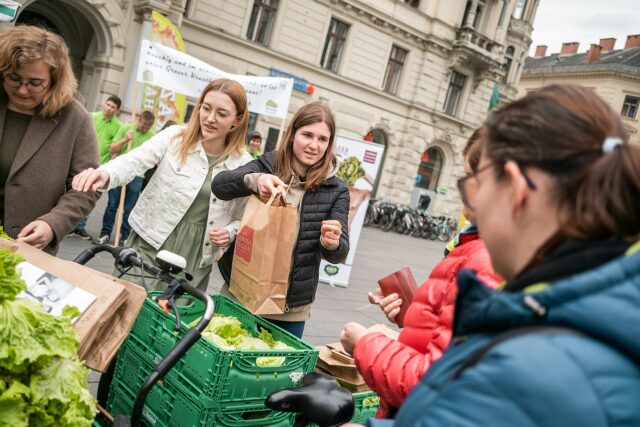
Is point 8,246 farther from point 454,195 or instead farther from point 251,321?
point 454,195

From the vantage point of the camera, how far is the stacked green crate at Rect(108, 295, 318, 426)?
185 centimetres

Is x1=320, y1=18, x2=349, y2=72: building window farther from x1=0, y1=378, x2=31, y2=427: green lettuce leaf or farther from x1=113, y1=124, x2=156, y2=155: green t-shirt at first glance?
x1=0, y1=378, x2=31, y2=427: green lettuce leaf

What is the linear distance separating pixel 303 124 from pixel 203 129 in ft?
1.84

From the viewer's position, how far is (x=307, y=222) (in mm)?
2645

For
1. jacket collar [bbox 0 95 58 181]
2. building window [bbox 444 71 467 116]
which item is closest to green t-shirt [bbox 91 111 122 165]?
jacket collar [bbox 0 95 58 181]

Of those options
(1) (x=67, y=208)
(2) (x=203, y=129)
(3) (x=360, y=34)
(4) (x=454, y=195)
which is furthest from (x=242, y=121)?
(4) (x=454, y=195)

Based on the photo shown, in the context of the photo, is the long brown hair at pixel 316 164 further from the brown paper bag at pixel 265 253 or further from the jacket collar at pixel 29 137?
the jacket collar at pixel 29 137

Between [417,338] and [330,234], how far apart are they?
1004mm

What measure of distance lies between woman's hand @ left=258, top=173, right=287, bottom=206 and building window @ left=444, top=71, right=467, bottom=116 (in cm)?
2420

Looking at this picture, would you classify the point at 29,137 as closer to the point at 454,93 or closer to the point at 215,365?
the point at 215,365

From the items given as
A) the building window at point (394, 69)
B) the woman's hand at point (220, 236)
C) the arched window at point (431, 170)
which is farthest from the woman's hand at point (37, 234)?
the arched window at point (431, 170)

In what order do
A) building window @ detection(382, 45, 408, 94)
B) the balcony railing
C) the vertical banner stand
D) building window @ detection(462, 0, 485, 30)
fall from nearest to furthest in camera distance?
the vertical banner stand → building window @ detection(382, 45, 408, 94) → the balcony railing → building window @ detection(462, 0, 485, 30)

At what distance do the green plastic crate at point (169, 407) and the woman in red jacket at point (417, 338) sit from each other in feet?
1.81

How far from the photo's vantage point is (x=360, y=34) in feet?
69.5
